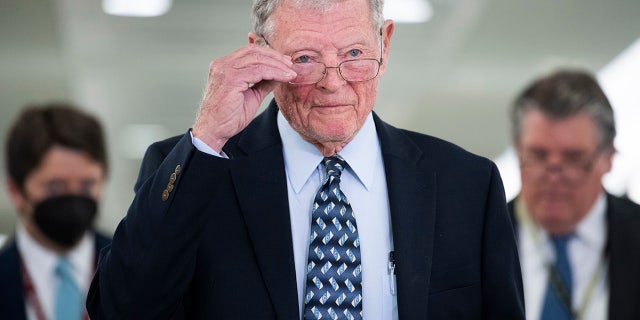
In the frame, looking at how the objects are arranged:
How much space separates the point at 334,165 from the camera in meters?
2.00

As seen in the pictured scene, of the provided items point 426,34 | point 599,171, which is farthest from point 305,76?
point 426,34

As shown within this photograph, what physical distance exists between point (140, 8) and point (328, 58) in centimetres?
361

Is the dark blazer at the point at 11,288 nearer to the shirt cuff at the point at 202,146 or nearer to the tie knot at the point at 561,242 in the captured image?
the shirt cuff at the point at 202,146

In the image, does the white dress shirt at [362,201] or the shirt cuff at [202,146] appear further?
the white dress shirt at [362,201]

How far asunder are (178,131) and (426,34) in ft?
5.12

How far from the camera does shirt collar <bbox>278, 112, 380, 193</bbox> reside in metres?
2.00

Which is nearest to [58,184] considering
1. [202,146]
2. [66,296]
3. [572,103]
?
[66,296]

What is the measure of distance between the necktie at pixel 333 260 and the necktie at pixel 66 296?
1.68m

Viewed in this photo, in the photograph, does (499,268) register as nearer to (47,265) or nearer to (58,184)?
(47,265)

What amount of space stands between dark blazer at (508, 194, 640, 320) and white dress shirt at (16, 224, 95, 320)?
1552mm

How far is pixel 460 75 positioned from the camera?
18.4ft

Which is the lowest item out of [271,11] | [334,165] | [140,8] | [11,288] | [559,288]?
[559,288]

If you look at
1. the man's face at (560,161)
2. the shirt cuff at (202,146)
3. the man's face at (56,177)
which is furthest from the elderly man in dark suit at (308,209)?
the man's face at (56,177)

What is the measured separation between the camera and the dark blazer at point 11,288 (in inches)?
127
